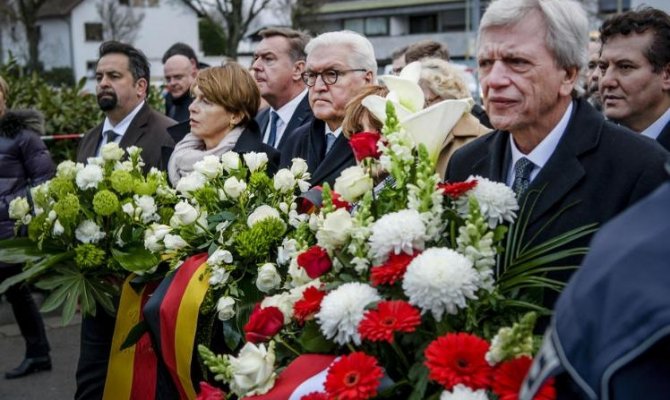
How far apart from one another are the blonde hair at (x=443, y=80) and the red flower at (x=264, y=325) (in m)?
2.82

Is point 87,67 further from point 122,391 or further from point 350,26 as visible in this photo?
point 122,391

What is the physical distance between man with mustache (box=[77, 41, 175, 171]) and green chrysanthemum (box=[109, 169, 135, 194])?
65.5 inches

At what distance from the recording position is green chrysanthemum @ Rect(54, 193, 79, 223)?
379cm

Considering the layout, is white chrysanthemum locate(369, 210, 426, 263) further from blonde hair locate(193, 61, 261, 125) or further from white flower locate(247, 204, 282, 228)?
blonde hair locate(193, 61, 261, 125)

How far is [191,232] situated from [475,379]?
72.4 inches

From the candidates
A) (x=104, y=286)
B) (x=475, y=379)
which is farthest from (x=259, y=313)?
(x=104, y=286)

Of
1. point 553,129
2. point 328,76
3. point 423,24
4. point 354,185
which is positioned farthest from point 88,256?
point 423,24

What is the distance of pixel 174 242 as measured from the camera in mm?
3355

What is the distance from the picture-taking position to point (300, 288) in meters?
2.34

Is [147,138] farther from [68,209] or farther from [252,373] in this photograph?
[252,373]

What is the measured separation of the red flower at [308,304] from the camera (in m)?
2.11

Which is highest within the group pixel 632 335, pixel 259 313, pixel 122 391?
pixel 632 335

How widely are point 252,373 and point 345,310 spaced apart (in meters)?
0.32

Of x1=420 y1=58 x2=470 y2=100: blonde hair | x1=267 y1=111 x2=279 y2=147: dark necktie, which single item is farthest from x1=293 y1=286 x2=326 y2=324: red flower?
x1=267 y1=111 x2=279 y2=147: dark necktie
